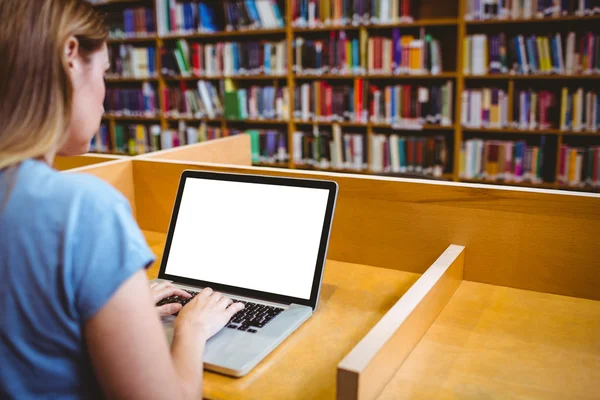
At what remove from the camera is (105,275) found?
2.10 feet

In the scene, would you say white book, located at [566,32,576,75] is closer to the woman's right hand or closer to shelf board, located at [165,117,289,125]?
shelf board, located at [165,117,289,125]

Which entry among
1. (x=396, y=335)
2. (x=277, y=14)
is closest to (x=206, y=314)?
(x=396, y=335)

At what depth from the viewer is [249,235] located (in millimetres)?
1211

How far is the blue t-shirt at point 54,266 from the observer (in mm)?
642

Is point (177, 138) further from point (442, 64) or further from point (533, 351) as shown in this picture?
point (533, 351)

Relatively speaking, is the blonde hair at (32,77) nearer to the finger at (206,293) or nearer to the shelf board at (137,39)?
the finger at (206,293)

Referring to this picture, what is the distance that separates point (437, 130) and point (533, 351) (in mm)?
3052

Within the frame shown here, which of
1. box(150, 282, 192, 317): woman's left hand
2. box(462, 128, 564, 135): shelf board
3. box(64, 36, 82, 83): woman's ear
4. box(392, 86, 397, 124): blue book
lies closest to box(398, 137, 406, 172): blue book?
box(392, 86, 397, 124): blue book

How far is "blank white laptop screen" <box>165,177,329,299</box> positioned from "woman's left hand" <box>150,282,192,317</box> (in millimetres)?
82

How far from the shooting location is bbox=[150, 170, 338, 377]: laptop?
1089mm

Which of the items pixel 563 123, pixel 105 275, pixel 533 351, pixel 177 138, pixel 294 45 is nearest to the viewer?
pixel 105 275

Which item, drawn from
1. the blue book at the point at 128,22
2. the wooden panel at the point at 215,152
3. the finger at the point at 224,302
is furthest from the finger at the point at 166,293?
the blue book at the point at 128,22

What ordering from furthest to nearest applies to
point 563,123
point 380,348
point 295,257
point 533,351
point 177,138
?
point 177,138 → point 563,123 → point 295,257 → point 533,351 → point 380,348

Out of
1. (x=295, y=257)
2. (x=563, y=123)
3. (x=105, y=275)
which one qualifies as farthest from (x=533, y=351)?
(x=563, y=123)
